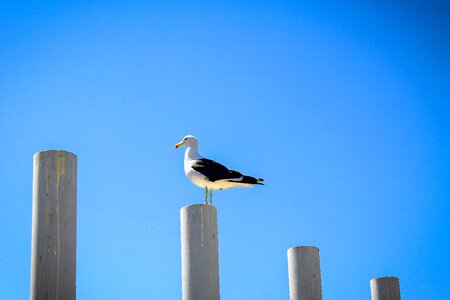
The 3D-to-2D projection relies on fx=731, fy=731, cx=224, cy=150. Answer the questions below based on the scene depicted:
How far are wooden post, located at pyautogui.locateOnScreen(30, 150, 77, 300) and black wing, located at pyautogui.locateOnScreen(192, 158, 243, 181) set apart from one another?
15.4 feet

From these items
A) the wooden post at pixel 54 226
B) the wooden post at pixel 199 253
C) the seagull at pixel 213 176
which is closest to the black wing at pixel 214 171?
the seagull at pixel 213 176

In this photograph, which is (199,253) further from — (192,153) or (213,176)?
(192,153)

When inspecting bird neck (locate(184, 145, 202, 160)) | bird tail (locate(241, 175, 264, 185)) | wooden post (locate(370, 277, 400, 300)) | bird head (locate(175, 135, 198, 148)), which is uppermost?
bird head (locate(175, 135, 198, 148))

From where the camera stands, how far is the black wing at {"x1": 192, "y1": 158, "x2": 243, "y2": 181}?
Answer: 37.7 ft

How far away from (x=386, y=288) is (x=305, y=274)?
1898 millimetres

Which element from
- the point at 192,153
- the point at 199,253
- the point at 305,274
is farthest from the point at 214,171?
the point at 199,253

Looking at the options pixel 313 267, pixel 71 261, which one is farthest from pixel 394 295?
pixel 71 261

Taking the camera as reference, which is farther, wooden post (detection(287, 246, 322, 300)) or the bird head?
the bird head

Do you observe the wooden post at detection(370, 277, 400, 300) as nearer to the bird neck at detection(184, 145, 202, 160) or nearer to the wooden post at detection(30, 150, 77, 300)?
the bird neck at detection(184, 145, 202, 160)

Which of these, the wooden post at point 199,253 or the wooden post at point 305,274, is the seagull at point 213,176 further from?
the wooden post at point 199,253

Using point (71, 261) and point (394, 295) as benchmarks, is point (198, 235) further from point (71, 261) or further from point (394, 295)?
point (394, 295)

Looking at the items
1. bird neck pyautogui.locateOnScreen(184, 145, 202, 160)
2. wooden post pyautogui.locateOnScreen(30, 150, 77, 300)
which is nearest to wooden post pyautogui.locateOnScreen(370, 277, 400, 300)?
bird neck pyautogui.locateOnScreen(184, 145, 202, 160)

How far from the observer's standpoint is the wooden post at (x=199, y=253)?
7.81 metres

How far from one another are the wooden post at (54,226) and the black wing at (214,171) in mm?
4695
